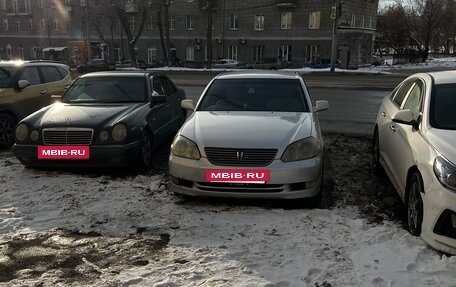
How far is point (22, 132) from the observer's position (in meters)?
6.17

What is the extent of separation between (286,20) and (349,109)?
124ft

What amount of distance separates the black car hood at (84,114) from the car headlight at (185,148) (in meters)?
1.53

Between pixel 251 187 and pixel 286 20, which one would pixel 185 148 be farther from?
pixel 286 20

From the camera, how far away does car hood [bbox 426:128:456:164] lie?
371 centimetres

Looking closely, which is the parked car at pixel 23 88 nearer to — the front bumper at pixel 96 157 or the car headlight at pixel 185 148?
the front bumper at pixel 96 157

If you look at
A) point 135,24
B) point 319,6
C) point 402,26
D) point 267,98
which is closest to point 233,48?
point 319,6

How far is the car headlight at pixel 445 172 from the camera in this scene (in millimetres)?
3527

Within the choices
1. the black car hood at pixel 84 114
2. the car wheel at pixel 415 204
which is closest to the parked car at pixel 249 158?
the car wheel at pixel 415 204

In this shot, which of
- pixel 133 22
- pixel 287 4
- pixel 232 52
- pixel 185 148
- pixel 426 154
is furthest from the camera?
pixel 133 22

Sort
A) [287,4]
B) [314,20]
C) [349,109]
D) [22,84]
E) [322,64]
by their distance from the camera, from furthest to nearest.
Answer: [287,4] < [314,20] < [322,64] < [349,109] < [22,84]

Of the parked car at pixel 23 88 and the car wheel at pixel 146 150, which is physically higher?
the parked car at pixel 23 88

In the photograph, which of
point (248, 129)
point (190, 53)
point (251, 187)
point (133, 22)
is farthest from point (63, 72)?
point (133, 22)

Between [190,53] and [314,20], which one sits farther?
[190,53]

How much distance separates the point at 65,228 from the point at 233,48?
48971 mm
